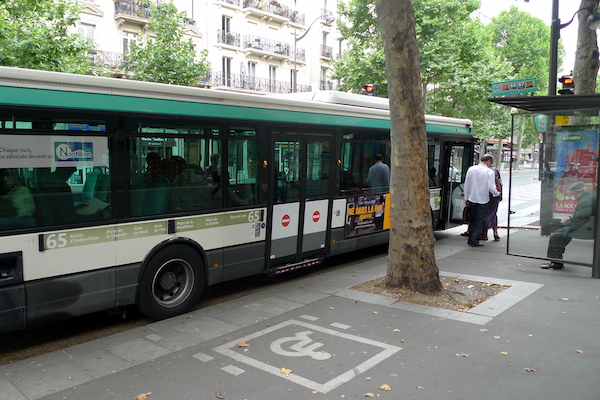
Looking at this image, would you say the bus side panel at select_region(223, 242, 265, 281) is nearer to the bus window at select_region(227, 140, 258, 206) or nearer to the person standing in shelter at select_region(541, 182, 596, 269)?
the bus window at select_region(227, 140, 258, 206)

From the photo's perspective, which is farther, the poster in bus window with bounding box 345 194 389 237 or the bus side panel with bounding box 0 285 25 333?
the poster in bus window with bounding box 345 194 389 237

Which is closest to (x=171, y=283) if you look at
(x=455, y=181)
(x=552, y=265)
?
(x=552, y=265)

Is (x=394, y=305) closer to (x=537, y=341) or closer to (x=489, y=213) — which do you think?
(x=537, y=341)

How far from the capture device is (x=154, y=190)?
5.87m

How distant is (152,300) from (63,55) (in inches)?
474

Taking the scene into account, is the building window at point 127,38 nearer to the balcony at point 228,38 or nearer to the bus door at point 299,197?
the balcony at point 228,38

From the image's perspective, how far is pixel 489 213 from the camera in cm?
1086

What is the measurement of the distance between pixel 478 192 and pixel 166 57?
16097 mm

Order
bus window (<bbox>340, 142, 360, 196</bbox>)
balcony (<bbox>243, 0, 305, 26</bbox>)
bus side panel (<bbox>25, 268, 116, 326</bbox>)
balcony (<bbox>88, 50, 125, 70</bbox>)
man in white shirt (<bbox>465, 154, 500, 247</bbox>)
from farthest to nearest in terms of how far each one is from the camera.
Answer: balcony (<bbox>243, 0, 305, 26</bbox>), balcony (<bbox>88, 50, 125, 70</bbox>), man in white shirt (<bbox>465, 154, 500, 247</bbox>), bus window (<bbox>340, 142, 360, 196</bbox>), bus side panel (<bbox>25, 268, 116, 326</bbox>)

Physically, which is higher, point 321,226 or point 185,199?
point 185,199

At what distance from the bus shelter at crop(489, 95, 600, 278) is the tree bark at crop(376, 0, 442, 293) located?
5.76 ft

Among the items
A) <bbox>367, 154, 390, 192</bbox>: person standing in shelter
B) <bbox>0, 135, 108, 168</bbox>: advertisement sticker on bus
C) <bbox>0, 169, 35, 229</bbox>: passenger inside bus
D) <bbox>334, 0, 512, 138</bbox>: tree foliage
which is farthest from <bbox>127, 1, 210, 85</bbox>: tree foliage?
<bbox>0, 169, 35, 229</bbox>: passenger inside bus

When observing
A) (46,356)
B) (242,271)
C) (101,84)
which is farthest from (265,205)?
(46,356)

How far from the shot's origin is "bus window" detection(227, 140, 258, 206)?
6.72 metres
